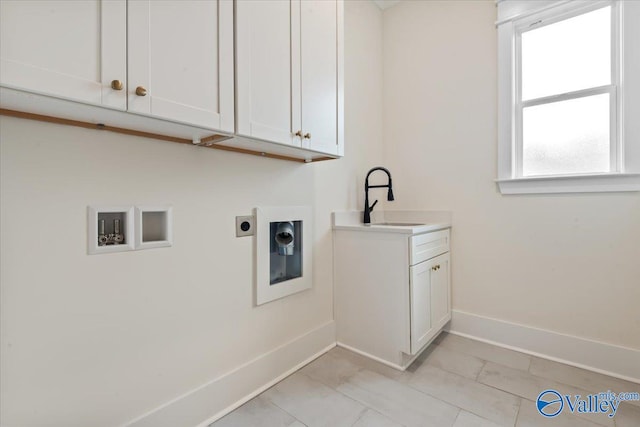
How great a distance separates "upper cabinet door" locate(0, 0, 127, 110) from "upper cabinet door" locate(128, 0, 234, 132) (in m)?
0.04

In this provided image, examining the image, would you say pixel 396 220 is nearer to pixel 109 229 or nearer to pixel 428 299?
pixel 428 299

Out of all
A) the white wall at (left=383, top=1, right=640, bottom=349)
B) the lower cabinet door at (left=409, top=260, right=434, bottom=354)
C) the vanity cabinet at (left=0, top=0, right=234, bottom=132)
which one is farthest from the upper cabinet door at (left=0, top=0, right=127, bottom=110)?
the white wall at (left=383, top=1, right=640, bottom=349)

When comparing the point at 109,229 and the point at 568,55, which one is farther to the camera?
the point at 568,55

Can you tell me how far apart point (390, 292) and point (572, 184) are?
135cm

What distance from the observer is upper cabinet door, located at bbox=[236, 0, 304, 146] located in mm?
1239

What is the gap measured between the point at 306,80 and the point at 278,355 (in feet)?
5.14

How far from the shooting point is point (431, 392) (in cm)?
158

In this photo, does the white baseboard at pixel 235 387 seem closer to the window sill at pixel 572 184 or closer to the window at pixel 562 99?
the window sill at pixel 572 184

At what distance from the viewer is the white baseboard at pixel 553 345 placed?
171 cm

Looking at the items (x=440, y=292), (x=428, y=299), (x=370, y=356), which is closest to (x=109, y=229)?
(x=370, y=356)

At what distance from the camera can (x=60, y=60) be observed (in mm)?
796

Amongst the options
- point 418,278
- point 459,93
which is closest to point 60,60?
point 418,278

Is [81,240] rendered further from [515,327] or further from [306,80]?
[515,327]

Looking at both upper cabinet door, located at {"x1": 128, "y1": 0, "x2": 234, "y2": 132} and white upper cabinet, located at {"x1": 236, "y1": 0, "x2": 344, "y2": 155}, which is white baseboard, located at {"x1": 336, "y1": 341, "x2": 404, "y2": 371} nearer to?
white upper cabinet, located at {"x1": 236, "y1": 0, "x2": 344, "y2": 155}
